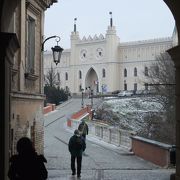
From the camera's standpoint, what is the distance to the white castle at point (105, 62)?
4638 inches

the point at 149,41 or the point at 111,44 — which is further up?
the point at 149,41

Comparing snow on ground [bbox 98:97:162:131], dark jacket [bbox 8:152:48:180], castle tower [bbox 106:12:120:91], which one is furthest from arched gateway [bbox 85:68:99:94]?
dark jacket [bbox 8:152:48:180]

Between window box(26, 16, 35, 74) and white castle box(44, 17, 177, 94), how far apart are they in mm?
98534

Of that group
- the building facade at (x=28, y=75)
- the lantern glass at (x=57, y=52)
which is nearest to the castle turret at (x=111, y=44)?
the building facade at (x=28, y=75)

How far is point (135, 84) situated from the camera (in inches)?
4638

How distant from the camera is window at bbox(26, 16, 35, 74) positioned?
1589 centimetres

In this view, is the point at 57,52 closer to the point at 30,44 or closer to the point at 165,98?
the point at 30,44

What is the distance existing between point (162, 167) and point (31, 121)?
4992 millimetres

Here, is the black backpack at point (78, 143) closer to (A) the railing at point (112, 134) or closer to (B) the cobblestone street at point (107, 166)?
(B) the cobblestone street at point (107, 166)

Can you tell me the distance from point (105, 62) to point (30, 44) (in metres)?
106

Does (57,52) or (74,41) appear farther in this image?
(74,41)

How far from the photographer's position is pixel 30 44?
1620 cm

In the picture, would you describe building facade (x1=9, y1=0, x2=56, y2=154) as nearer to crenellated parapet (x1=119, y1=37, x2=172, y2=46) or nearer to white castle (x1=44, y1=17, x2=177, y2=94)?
crenellated parapet (x1=119, y1=37, x2=172, y2=46)

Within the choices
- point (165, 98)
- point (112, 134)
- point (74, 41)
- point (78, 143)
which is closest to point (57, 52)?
point (78, 143)
